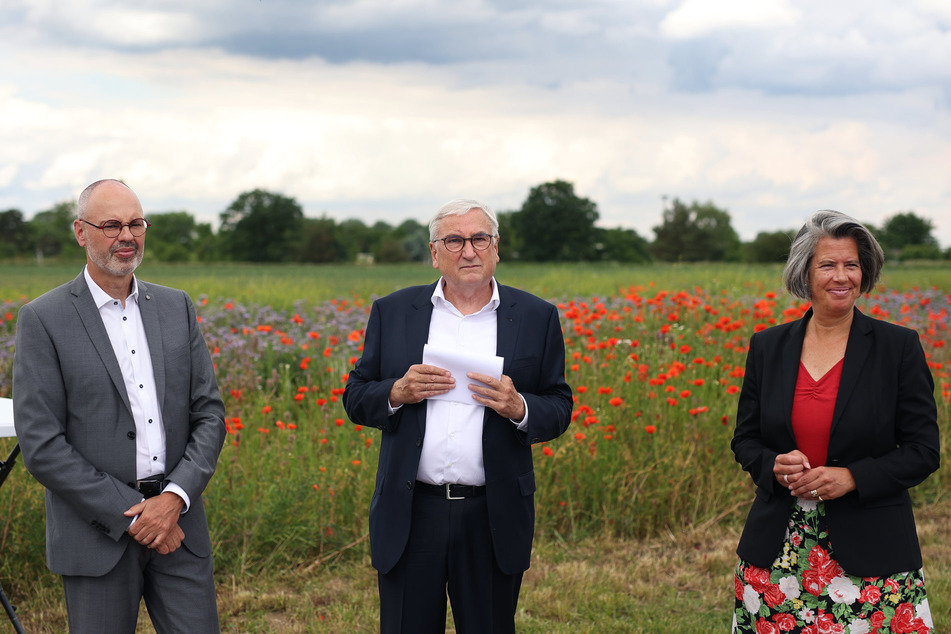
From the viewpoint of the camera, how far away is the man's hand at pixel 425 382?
291 centimetres

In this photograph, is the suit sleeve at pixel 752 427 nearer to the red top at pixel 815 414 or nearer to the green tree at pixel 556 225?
the red top at pixel 815 414

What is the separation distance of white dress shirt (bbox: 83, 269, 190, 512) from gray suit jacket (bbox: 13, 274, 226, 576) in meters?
0.03

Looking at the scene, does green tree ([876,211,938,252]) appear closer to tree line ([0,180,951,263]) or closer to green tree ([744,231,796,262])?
tree line ([0,180,951,263])

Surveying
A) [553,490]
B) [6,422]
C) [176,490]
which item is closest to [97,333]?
[176,490]

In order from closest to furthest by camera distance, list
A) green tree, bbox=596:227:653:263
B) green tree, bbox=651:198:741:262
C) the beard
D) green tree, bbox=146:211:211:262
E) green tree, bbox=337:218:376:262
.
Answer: the beard → green tree, bbox=596:227:653:263 → green tree, bbox=651:198:741:262 → green tree, bbox=337:218:376:262 → green tree, bbox=146:211:211:262

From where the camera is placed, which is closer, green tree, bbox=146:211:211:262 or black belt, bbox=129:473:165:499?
black belt, bbox=129:473:165:499

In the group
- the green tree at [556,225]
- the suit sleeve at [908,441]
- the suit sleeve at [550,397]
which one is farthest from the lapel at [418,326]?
the green tree at [556,225]

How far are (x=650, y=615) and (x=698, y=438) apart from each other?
1695mm

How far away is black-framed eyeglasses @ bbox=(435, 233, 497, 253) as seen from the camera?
9.92ft

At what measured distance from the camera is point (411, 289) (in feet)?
10.8

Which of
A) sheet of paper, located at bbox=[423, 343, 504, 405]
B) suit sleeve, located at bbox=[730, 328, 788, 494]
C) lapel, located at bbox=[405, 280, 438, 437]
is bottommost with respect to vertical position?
suit sleeve, located at bbox=[730, 328, 788, 494]

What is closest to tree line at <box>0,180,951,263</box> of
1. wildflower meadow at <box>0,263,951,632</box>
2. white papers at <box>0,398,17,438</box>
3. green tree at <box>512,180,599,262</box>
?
green tree at <box>512,180,599,262</box>

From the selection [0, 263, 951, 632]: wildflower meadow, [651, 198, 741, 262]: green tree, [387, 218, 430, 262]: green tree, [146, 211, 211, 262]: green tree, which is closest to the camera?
[0, 263, 951, 632]: wildflower meadow

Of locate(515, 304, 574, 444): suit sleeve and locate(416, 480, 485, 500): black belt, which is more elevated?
locate(515, 304, 574, 444): suit sleeve
